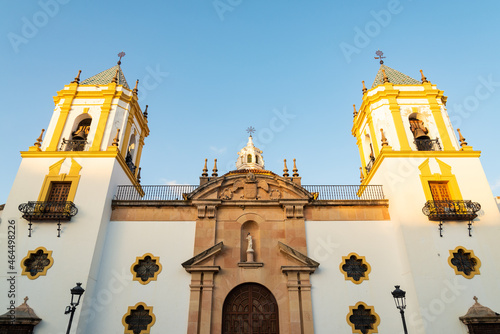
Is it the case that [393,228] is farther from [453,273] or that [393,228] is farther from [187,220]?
[187,220]

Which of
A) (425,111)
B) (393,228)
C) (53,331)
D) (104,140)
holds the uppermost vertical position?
(425,111)

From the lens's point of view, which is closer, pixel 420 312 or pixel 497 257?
pixel 420 312

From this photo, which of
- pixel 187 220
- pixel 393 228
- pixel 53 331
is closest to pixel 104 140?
pixel 187 220

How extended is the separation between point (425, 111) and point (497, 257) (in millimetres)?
7427

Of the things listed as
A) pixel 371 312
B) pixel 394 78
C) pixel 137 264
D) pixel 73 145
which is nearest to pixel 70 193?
pixel 73 145

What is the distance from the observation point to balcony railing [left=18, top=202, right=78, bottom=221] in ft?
44.1

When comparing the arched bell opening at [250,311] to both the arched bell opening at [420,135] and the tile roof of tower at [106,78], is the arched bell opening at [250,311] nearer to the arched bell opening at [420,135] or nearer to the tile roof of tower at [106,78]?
the arched bell opening at [420,135]

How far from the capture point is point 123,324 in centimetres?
1249

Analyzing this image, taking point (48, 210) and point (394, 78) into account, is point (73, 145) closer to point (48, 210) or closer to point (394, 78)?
point (48, 210)

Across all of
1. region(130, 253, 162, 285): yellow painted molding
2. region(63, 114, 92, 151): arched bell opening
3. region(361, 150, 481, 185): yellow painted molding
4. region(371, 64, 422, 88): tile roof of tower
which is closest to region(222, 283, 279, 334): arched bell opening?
region(130, 253, 162, 285): yellow painted molding

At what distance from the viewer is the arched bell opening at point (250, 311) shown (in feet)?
41.1

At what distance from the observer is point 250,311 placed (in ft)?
42.0

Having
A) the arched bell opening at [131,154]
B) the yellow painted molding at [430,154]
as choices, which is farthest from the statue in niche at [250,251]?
the arched bell opening at [131,154]

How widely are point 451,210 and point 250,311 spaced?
890 cm
